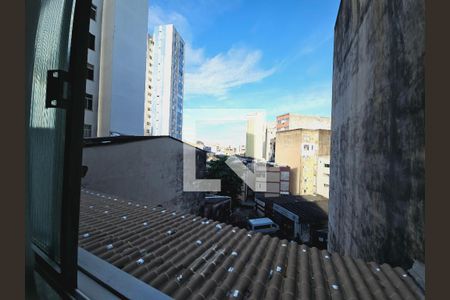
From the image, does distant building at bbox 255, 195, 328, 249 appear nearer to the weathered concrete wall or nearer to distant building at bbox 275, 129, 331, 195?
distant building at bbox 275, 129, 331, 195

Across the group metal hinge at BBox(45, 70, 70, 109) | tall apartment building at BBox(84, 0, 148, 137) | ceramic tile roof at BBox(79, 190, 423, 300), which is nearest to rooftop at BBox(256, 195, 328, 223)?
ceramic tile roof at BBox(79, 190, 423, 300)

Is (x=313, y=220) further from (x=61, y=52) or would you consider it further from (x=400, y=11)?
(x=61, y=52)

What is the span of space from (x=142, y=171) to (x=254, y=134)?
39114 millimetres

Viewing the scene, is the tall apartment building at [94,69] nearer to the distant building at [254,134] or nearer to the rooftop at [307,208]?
the rooftop at [307,208]

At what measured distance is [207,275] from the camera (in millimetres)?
2131

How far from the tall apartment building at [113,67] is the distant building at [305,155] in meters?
17.4

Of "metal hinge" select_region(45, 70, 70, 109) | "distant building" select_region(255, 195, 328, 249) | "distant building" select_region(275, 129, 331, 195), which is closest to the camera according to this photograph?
"metal hinge" select_region(45, 70, 70, 109)

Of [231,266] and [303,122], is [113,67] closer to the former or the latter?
[231,266]

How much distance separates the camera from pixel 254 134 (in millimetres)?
46812

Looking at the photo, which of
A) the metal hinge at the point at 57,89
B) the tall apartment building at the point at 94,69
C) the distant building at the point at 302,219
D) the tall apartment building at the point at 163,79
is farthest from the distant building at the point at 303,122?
the metal hinge at the point at 57,89

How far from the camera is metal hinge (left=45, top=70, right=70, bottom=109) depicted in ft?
3.11

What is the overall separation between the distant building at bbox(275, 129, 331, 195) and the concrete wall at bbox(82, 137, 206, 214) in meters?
15.7

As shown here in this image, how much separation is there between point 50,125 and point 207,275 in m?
1.84

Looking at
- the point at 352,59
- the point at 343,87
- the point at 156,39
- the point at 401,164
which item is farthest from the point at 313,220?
the point at 156,39
